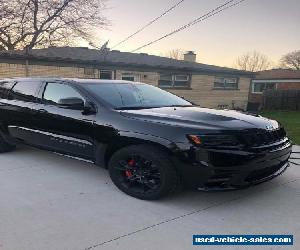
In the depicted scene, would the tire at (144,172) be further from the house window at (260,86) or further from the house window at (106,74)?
the house window at (260,86)

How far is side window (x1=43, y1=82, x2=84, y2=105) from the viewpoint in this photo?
5.25 meters

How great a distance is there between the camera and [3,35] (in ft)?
92.7

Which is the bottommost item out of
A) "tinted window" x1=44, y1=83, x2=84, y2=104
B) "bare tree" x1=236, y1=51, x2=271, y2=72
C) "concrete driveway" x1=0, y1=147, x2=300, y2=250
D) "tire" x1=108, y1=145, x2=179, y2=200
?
"concrete driveway" x1=0, y1=147, x2=300, y2=250

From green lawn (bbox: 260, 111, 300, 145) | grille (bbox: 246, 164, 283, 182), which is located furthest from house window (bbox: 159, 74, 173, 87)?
grille (bbox: 246, 164, 283, 182)

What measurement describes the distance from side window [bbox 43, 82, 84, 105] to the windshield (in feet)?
0.81

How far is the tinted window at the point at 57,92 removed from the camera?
525cm

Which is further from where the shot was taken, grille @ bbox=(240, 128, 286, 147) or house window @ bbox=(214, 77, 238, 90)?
house window @ bbox=(214, 77, 238, 90)

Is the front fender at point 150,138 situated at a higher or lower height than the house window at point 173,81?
lower

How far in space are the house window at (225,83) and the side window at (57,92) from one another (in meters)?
19.8

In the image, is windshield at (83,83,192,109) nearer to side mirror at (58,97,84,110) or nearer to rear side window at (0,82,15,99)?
side mirror at (58,97,84,110)

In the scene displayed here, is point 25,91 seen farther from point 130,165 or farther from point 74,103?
point 130,165

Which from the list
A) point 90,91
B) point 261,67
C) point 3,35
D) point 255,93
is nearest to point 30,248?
point 90,91

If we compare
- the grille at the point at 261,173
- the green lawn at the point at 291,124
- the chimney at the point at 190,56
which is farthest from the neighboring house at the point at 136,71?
the grille at the point at 261,173

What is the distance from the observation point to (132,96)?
5.36 metres
